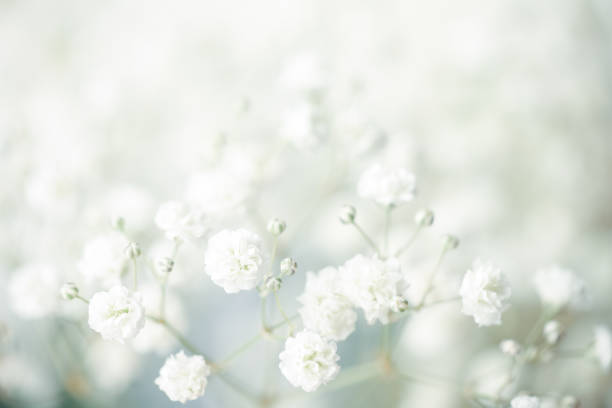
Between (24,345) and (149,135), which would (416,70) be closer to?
(149,135)

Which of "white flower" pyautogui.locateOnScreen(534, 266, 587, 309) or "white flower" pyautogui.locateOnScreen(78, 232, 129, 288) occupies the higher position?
"white flower" pyautogui.locateOnScreen(534, 266, 587, 309)

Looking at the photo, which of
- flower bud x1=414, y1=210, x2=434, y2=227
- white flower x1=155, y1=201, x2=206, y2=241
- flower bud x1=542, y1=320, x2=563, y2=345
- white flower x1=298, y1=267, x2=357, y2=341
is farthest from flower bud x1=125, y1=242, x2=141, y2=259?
flower bud x1=542, y1=320, x2=563, y2=345

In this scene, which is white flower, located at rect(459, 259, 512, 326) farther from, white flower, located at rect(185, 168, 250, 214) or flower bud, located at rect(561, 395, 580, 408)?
white flower, located at rect(185, 168, 250, 214)

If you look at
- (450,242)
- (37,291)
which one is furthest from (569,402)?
(37,291)

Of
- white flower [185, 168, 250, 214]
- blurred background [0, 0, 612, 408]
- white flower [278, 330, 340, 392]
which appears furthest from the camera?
blurred background [0, 0, 612, 408]

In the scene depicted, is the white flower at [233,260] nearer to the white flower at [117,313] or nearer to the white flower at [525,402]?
the white flower at [117,313]

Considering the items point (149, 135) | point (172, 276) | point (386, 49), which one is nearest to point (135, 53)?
point (149, 135)
